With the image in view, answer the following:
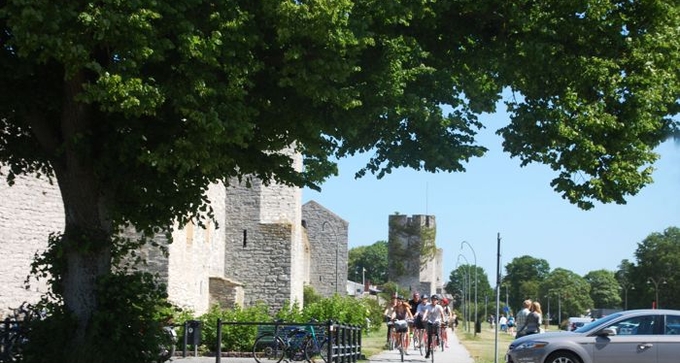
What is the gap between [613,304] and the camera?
178500mm

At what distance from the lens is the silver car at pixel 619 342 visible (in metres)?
19.1

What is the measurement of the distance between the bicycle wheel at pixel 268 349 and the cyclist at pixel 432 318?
14.0 feet

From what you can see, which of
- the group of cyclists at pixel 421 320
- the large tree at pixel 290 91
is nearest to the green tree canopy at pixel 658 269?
the group of cyclists at pixel 421 320

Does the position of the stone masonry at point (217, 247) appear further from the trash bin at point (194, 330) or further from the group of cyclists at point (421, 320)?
the group of cyclists at point (421, 320)

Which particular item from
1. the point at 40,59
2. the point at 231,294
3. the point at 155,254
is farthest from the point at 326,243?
the point at 40,59

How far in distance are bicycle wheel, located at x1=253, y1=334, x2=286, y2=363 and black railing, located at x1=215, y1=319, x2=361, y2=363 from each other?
0.46 metres

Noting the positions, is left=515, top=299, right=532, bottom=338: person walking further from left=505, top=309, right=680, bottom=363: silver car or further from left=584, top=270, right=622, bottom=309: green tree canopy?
left=584, top=270, right=622, bottom=309: green tree canopy

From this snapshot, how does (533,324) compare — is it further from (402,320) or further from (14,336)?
(14,336)

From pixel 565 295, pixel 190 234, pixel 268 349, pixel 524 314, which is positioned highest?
pixel 190 234

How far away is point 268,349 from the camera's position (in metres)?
23.4

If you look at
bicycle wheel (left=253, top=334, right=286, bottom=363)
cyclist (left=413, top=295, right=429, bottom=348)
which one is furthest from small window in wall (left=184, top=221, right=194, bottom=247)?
bicycle wheel (left=253, top=334, right=286, bottom=363)

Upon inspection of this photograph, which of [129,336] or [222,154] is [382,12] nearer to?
[222,154]

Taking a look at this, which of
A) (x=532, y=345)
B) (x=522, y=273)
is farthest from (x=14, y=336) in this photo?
(x=522, y=273)

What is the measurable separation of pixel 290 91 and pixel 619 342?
795 centimetres
